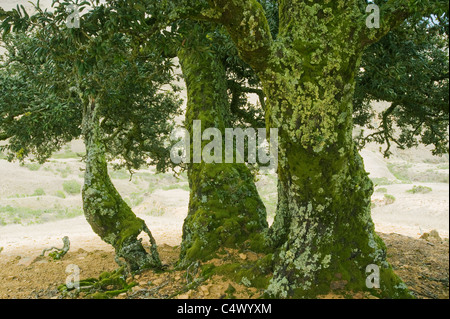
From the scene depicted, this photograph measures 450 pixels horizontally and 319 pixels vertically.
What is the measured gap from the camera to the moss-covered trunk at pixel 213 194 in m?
5.30

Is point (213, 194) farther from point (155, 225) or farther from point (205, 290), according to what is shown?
point (155, 225)

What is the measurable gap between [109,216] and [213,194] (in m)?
1.81

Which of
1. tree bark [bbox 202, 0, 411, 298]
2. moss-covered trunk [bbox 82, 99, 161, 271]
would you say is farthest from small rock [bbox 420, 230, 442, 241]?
moss-covered trunk [bbox 82, 99, 161, 271]

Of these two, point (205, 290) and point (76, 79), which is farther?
point (76, 79)

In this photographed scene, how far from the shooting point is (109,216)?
5879 millimetres

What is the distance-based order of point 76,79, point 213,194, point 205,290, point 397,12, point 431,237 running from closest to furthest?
point 397,12, point 205,290, point 76,79, point 213,194, point 431,237

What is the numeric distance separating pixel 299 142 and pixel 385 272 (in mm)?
1817

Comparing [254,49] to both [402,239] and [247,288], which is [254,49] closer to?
[247,288]

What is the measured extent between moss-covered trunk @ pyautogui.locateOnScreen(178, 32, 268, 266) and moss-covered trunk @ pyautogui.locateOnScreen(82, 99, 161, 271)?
78 centimetres

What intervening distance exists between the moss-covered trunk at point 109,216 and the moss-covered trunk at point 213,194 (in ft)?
2.54

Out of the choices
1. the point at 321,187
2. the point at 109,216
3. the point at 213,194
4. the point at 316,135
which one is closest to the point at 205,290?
the point at 213,194

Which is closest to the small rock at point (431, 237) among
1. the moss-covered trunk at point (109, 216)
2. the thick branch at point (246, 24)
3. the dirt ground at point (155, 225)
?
the dirt ground at point (155, 225)

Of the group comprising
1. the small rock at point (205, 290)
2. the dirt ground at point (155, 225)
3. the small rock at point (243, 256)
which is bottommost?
the dirt ground at point (155, 225)

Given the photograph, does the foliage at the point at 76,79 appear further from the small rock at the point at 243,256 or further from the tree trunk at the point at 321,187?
the small rock at the point at 243,256
